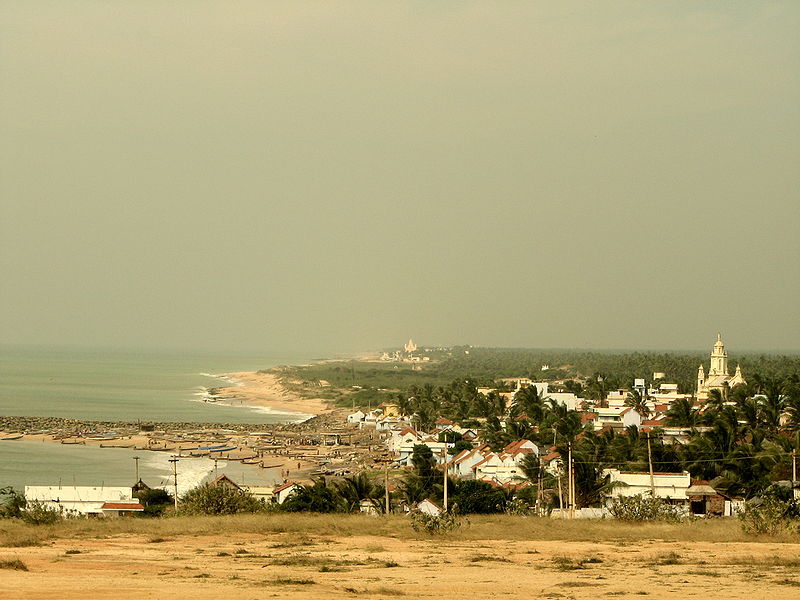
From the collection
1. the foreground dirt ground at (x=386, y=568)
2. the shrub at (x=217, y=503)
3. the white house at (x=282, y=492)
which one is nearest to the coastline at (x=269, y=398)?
the white house at (x=282, y=492)

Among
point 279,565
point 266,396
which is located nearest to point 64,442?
point 279,565

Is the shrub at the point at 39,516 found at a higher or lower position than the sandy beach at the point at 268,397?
higher

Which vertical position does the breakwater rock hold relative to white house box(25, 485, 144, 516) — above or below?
below

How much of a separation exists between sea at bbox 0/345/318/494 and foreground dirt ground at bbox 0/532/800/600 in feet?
80.4

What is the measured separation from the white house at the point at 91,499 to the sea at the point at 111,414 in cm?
934

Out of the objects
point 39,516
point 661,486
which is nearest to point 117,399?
point 661,486

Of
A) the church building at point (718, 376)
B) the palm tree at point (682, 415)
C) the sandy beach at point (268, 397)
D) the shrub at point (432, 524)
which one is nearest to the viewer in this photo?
the shrub at point (432, 524)

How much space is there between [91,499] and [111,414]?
5944 cm

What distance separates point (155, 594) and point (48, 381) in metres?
143

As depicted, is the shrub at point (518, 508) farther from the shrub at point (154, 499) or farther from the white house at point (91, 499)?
the white house at point (91, 499)

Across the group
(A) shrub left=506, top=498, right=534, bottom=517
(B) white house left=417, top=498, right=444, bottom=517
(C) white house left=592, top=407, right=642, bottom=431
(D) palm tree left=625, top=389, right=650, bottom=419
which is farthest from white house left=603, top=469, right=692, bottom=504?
(D) palm tree left=625, top=389, right=650, bottom=419

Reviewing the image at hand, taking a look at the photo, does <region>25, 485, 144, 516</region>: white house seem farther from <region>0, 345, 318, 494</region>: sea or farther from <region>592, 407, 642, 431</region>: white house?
<region>592, 407, 642, 431</region>: white house

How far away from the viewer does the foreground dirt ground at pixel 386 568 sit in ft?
53.0

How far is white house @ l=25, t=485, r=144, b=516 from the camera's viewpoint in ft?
113
